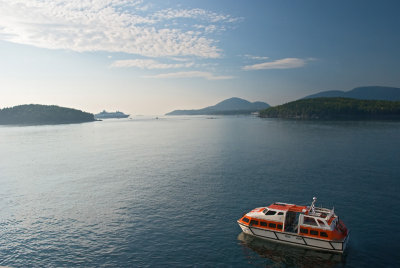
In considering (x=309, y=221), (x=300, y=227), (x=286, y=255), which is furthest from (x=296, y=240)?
(x=309, y=221)

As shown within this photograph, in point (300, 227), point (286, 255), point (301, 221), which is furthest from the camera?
point (301, 221)

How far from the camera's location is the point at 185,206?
52344 mm

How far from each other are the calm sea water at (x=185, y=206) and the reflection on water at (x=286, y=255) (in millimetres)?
134

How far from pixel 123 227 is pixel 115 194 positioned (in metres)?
18.5

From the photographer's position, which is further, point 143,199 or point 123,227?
point 143,199

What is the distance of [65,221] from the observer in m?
48.0

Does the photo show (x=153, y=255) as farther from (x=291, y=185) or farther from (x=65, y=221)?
(x=291, y=185)

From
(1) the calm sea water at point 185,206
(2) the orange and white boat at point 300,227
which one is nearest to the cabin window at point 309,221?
(2) the orange and white boat at point 300,227

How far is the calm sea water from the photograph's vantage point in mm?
36156

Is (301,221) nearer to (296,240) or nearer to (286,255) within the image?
(296,240)

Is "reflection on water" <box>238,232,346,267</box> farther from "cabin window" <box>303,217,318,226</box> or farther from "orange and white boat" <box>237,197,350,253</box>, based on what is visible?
"cabin window" <box>303,217,318,226</box>

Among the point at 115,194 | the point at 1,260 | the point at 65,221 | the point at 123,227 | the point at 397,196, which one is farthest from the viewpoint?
the point at 115,194

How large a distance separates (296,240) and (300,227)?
1.93 metres

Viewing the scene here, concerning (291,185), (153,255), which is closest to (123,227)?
(153,255)
